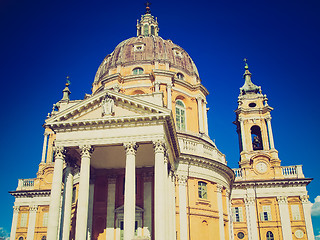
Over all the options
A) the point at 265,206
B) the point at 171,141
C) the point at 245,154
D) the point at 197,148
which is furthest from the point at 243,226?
the point at 171,141

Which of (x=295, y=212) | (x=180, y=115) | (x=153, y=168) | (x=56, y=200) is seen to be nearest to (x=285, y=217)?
(x=295, y=212)

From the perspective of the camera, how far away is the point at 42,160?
4344 centimetres

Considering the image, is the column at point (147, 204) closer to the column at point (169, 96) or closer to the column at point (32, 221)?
the column at point (169, 96)

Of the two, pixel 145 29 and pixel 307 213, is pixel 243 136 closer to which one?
pixel 307 213

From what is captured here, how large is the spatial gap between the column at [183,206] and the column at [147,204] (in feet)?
8.35

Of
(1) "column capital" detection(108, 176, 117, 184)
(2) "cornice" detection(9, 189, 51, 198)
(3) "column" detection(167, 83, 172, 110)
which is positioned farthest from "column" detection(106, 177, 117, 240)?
(2) "cornice" detection(9, 189, 51, 198)

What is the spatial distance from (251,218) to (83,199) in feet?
75.6

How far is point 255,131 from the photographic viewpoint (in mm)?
43156

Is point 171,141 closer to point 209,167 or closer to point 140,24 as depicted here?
point 209,167

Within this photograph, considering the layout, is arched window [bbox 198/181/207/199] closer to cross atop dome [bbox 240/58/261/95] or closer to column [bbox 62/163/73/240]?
column [bbox 62/163/73/240]

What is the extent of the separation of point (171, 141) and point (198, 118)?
10170 millimetres

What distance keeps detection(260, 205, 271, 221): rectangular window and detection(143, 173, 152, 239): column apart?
17.7m

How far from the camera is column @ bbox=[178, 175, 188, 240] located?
24141 mm

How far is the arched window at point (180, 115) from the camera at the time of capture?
31.5 meters
